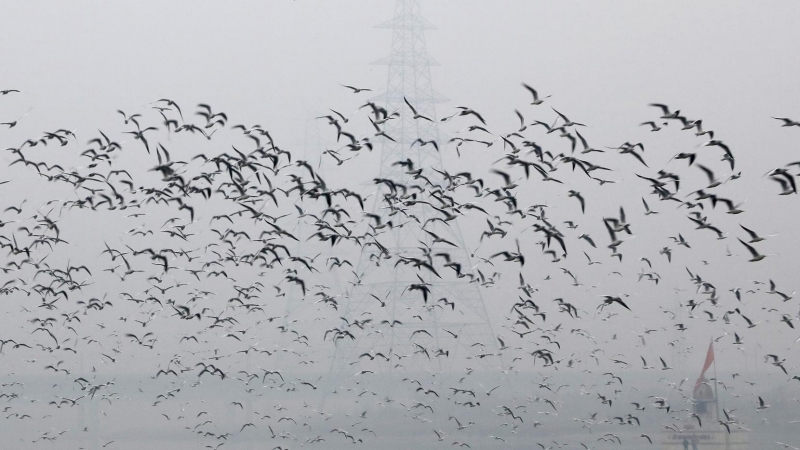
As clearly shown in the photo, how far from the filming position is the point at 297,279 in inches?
1319

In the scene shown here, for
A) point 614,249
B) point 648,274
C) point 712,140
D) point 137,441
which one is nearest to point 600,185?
point 614,249

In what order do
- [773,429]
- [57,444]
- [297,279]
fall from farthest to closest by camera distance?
[773,429], [57,444], [297,279]

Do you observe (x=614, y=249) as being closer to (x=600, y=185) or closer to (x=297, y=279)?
(x=600, y=185)

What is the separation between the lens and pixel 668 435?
119375 mm

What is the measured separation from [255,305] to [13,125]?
16003 mm

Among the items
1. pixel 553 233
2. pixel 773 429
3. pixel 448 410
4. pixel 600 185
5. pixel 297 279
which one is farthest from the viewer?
pixel 448 410

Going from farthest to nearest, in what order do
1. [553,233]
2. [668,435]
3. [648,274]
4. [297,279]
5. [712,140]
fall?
[668,435], [648,274], [297,279], [553,233], [712,140]

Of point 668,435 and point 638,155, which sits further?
point 668,435

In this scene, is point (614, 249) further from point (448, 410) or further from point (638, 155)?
point (448, 410)

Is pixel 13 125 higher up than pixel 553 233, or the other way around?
pixel 13 125

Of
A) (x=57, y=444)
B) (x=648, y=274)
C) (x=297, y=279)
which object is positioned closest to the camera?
(x=297, y=279)

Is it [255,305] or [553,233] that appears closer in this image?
[553,233]

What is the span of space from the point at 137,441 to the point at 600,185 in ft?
370

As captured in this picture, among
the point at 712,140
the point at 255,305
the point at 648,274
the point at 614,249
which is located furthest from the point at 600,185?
the point at 255,305
